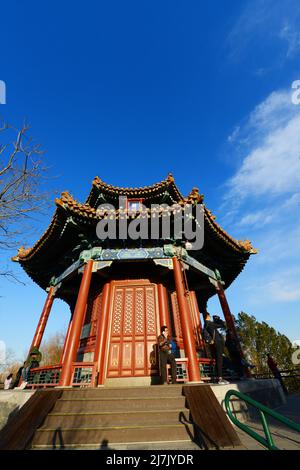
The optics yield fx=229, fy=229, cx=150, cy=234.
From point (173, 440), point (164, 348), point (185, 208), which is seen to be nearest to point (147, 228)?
point (185, 208)

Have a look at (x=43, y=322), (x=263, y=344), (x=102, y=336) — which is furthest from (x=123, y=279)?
(x=263, y=344)

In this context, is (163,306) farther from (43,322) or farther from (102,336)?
(43,322)

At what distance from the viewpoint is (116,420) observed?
158 inches

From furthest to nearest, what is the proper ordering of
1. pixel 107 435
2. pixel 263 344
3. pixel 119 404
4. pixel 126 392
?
pixel 263 344 → pixel 126 392 → pixel 119 404 → pixel 107 435

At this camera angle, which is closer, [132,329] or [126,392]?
[126,392]

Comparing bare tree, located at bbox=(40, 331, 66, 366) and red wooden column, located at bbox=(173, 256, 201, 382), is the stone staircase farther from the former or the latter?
bare tree, located at bbox=(40, 331, 66, 366)

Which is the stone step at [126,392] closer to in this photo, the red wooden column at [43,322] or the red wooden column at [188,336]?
the red wooden column at [188,336]

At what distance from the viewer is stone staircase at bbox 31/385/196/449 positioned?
3592 millimetres

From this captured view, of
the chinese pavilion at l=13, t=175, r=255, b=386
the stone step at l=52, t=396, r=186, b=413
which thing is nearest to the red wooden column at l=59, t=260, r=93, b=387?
the chinese pavilion at l=13, t=175, r=255, b=386

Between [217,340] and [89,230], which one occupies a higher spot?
[89,230]

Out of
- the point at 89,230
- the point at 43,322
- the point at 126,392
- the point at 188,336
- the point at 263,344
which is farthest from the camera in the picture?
the point at 263,344

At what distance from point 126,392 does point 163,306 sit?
360 centimetres

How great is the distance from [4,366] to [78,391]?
2416 inches

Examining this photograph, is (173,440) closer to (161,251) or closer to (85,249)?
(161,251)
